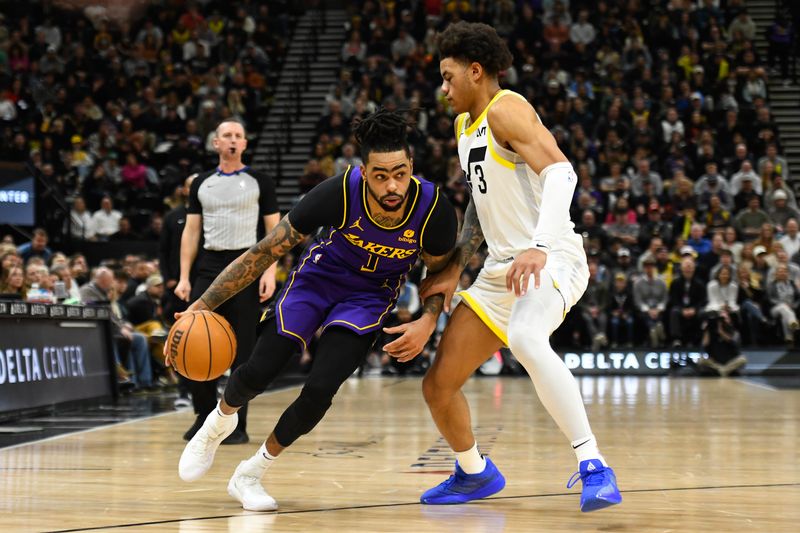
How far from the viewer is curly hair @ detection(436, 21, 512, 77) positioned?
165 inches

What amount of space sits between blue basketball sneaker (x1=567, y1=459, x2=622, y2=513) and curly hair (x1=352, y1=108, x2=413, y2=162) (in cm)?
135

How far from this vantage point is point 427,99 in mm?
17797

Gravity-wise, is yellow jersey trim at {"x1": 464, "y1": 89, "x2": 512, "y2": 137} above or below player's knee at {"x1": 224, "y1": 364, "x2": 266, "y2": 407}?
above

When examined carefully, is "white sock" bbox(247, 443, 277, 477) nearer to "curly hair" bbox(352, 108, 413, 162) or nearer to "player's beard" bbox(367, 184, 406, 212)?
"player's beard" bbox(367, 184, 406, 212)

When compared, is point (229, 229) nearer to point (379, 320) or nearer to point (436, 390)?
point (379, 320)

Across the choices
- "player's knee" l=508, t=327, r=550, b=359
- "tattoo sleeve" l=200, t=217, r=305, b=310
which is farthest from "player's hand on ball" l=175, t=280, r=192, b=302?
"player's knee" l=508, t=327, r=550, b=359

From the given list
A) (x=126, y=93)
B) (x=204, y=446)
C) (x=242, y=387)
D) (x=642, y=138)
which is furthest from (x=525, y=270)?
(x=126, y=93)

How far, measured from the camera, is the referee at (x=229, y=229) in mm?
6367

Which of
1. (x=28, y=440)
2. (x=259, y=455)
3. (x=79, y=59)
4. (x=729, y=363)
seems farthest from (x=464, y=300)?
(x=79, y=59)

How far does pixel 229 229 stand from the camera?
646 centimetres

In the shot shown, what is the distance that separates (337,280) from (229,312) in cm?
219

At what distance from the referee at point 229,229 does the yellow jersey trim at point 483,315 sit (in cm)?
233

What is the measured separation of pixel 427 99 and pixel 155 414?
10.4m

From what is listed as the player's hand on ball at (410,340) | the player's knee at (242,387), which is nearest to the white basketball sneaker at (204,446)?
the player's knee at (242,387)
